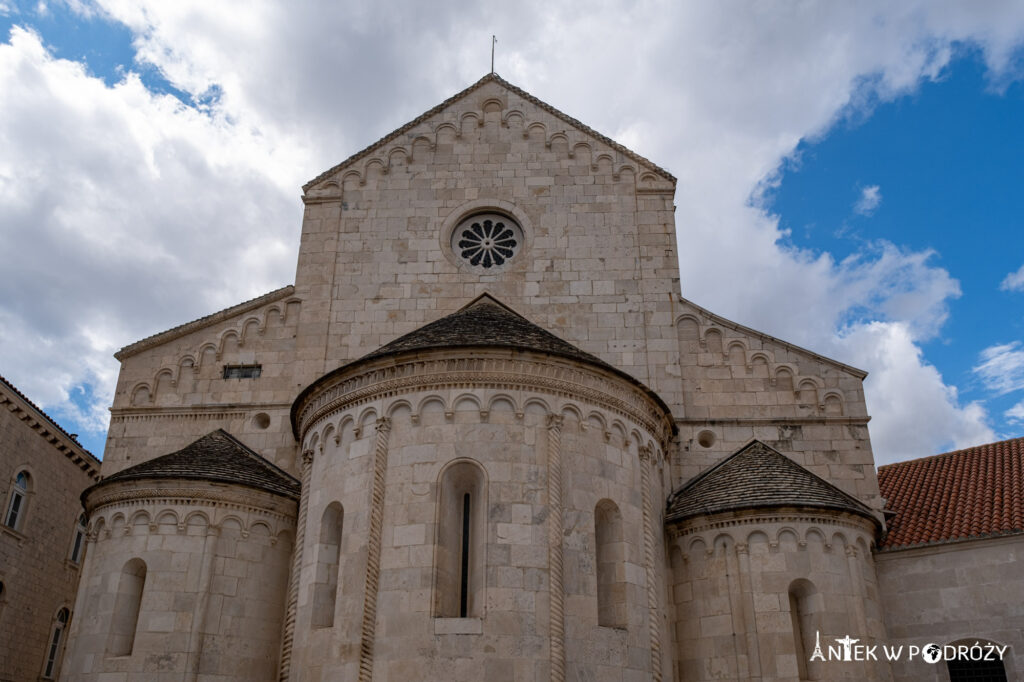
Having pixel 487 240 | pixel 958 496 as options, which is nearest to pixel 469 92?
pixel 487 240

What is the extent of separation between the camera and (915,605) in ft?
54.0

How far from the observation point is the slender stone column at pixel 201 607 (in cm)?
1508

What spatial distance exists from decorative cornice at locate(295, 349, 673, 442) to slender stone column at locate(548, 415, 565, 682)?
0.78 meters

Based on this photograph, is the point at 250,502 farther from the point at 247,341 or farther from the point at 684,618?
the point at 684,618

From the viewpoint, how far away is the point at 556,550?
13258mm

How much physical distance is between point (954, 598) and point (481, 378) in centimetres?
1019

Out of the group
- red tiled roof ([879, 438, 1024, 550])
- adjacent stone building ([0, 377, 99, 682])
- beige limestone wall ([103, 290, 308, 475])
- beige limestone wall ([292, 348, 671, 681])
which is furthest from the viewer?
adjacent stone building ([0, 377, 99, 682])

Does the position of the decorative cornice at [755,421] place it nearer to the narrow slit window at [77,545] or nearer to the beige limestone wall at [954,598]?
the beige limestone wall at [954,598]

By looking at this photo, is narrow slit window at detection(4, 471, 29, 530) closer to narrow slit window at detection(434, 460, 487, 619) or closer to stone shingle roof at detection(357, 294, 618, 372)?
stone shingle roof at detection(357, 294, 618, 372)

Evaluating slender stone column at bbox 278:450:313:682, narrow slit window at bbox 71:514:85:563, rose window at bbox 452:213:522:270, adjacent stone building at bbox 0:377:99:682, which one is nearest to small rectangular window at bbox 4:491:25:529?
adjacent stone building at bbox 0:377:99:682

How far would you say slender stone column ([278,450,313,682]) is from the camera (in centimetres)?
1438

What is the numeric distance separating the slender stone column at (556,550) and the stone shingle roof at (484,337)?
1.42 metres

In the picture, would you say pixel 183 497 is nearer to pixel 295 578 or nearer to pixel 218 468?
pixel 218 468

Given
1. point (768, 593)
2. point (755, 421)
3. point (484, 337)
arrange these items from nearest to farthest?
point (484, 337) < point (768, 593) < point (755, 421)
